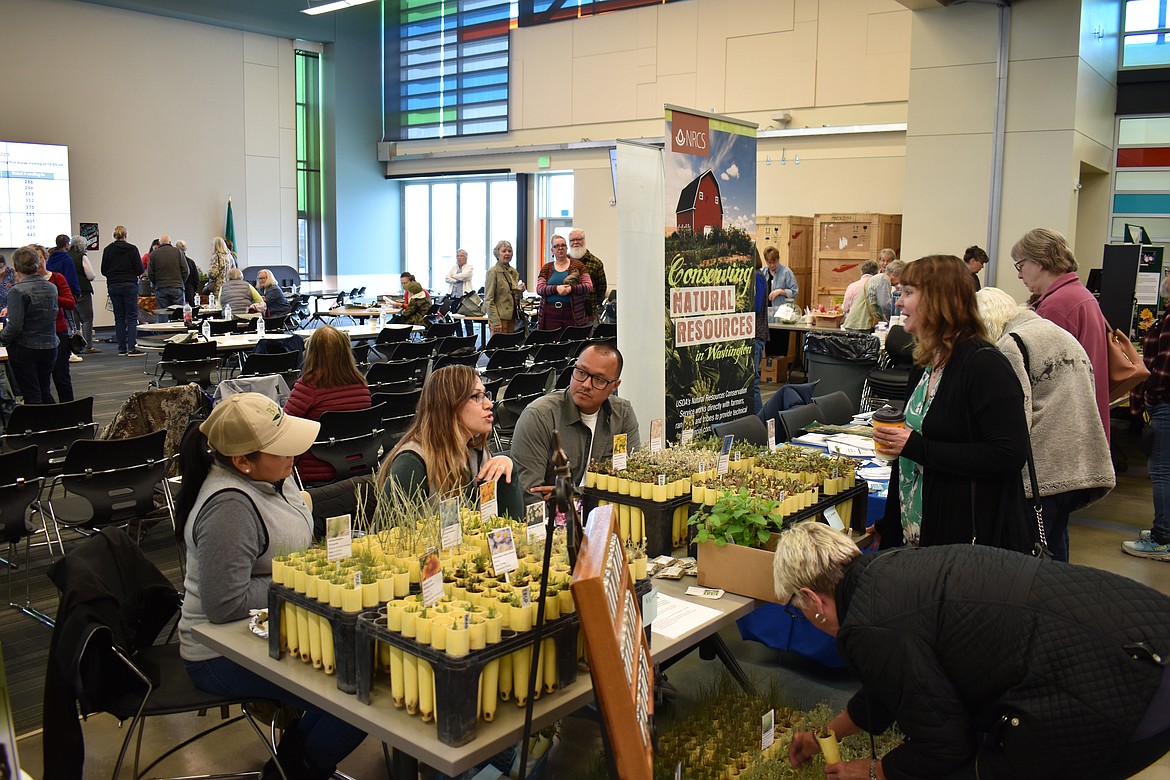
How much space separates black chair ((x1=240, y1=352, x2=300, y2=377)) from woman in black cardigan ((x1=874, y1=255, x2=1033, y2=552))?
5967 mm

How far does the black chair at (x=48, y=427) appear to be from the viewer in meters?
5.37

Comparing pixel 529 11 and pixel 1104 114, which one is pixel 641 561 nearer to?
pixel 1104 114

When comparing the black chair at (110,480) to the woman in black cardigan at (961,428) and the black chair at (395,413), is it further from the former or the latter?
the woman in black cardigan at (961,428)

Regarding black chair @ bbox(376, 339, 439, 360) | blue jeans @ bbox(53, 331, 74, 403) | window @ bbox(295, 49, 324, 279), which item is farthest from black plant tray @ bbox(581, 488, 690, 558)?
window @ bbox(295, 49, 324, 279)

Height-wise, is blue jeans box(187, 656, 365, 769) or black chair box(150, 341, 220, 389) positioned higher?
black chair box(150, 341, 220, 389)

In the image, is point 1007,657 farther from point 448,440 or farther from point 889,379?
point 889,379

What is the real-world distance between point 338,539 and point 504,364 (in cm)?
625

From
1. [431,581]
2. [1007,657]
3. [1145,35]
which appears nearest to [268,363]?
[431,581]

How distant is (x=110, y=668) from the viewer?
8.54 ft

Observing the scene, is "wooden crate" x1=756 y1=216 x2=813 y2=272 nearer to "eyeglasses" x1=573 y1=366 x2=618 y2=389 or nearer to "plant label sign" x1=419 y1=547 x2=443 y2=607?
"eyeglasses" x1=573 y1=366 x2=618 y2=389

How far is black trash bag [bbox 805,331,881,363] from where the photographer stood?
830cm

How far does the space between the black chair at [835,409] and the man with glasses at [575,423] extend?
7.22ft

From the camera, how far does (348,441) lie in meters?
5.31

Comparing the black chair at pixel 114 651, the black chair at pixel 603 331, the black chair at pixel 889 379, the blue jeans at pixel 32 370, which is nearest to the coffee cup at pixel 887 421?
the black chair at pixel 114 651
